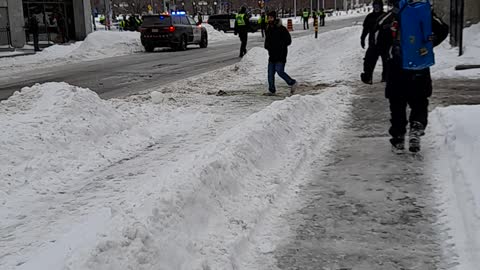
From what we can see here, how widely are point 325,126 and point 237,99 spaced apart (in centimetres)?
375

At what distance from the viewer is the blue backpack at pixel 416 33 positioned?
6277mm

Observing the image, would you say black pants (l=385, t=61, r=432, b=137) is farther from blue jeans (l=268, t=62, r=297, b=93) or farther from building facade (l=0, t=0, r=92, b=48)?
building facade (l=0, t=0, r=92, b=48)

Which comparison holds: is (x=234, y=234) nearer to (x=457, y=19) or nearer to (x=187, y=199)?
(x=187, y=199)

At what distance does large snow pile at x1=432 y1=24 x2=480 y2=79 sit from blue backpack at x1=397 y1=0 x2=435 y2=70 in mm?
7279

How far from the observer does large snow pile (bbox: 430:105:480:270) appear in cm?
423

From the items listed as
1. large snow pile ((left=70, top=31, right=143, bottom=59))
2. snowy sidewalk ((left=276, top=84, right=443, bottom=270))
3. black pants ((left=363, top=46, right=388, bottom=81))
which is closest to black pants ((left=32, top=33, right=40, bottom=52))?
large snow pile ((left=70, top=31, right=143, bottom=59))

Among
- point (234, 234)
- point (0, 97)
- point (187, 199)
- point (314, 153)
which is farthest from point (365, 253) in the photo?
point (0, 97)

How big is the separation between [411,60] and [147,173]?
3.16 m

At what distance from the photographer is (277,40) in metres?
12.1

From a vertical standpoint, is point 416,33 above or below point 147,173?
above

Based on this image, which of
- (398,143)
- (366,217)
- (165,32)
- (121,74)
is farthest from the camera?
(165,32)

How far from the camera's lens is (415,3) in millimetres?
6301

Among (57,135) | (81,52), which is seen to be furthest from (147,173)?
(81,52)

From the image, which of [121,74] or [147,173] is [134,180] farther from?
[121,74]
